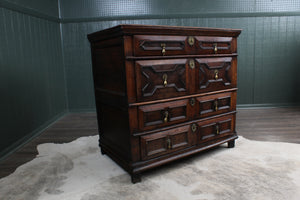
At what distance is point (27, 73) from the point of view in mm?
3178

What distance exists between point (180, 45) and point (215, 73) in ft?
1.74

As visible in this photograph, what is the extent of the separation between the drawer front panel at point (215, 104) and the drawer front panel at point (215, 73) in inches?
3.4

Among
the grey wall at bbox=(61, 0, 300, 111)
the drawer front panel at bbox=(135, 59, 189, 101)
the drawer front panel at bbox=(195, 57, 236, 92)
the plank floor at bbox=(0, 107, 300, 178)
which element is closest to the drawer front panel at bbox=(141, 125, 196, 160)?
the drawer front panel at bbox=(135, 59, 189, 101)

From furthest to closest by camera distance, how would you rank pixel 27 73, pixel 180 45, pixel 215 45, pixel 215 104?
pixel 27 73
pixel 215 104
pixel 215 45
pixel 180 45

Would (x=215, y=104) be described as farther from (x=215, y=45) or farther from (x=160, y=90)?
(x=160, y=90)

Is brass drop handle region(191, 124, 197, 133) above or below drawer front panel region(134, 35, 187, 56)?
below

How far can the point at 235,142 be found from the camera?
2.80 metres

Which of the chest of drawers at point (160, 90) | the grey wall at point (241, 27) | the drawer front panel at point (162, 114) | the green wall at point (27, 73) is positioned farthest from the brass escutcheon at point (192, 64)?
the grey wall at point (241, 27)

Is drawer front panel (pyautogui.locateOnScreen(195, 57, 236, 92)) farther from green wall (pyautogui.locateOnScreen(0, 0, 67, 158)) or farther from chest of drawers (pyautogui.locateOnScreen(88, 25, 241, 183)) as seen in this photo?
green wall (pyautogui.locateOnScreen(0, 0, 67, 158))

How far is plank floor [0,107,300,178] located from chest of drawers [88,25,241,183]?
34.6 inches

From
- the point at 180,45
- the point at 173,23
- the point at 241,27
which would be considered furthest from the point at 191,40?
the point at 241,27

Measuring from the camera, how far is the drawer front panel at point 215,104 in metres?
2.32

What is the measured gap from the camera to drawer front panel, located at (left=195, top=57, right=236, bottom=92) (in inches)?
88.4

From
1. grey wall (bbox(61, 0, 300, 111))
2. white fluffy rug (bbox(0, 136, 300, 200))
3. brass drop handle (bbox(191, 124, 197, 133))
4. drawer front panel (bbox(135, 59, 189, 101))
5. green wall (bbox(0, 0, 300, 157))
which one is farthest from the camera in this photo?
grey wall (bbox(61, 0, 300, 111))
